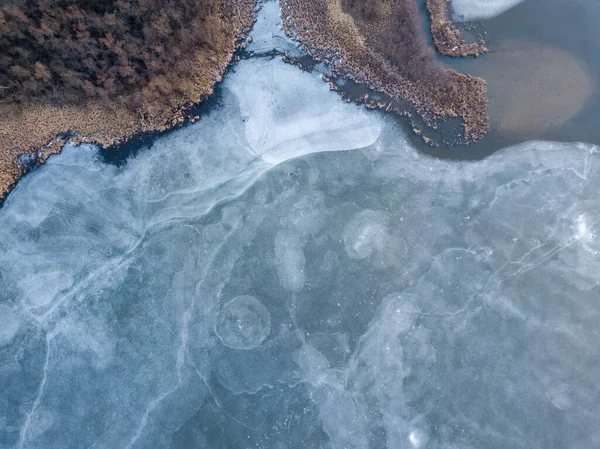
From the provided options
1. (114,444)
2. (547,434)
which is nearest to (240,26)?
(114,444)

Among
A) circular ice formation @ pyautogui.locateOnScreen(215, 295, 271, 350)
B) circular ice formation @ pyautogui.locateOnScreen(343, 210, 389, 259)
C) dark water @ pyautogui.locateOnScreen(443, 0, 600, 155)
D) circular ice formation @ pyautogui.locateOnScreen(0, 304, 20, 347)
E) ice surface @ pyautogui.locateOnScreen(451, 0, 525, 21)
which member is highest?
ice surface @ pyautogui.locateOnScreen(451, 0, 525, 21)

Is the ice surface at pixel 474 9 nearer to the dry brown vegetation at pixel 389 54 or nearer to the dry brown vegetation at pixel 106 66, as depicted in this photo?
the dry brown vegetation at pixel 389 54

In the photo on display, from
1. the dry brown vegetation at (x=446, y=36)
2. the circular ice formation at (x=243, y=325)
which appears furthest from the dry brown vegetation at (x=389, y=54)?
the circular ice formation at (x=243, y=325)

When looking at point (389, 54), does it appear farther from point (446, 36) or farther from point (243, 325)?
point (243, 325)

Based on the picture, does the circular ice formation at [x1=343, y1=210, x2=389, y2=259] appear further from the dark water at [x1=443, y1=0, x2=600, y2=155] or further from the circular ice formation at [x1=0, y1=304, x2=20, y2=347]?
the circular ice formation at [x1=0, y1=304, x2=20, y2=347]

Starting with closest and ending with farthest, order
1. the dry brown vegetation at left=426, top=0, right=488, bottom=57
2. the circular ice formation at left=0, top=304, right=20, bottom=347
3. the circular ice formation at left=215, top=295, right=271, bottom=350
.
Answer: the circular ice formation at left=215, top=295, right=271, bottom=350 < the circular ice formation at left=0, top=304, right=20, bottom=347 < the dry brown vegetation at left=426, top=0, right=488, bottom=57

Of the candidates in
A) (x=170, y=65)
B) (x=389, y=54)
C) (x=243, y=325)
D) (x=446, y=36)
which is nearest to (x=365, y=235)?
(x=243, y=325)

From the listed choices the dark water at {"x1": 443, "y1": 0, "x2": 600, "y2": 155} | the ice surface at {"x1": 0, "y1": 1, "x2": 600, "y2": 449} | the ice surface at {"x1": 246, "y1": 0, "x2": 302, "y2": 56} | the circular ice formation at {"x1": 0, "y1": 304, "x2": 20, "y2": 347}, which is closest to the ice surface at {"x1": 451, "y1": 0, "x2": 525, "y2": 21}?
the dark water at {"x1": 443, "y1": 0, "x2": 600, "y2": 155}

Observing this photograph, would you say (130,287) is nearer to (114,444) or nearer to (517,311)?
(114,444)
